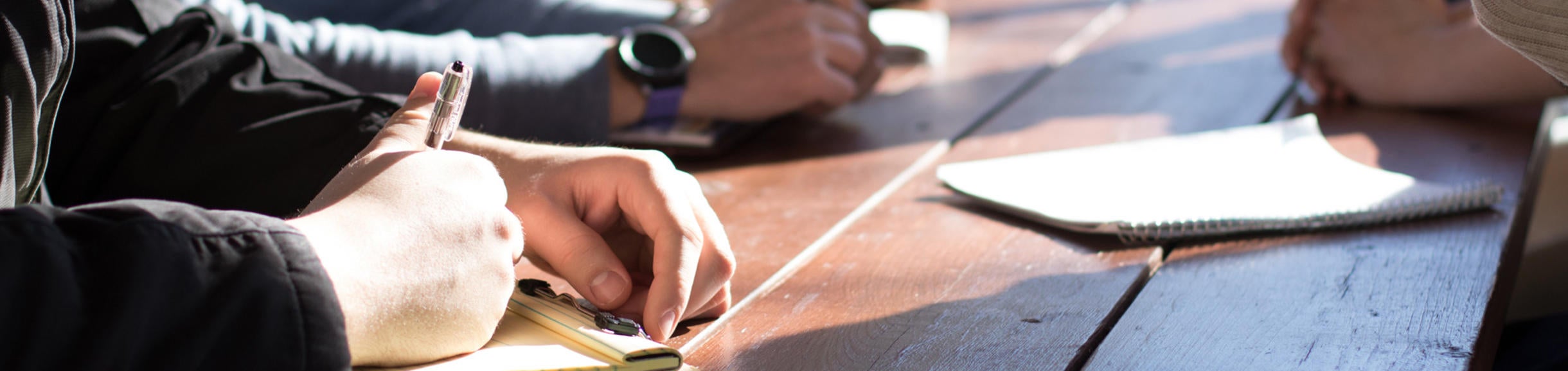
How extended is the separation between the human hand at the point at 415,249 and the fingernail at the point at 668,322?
80mm

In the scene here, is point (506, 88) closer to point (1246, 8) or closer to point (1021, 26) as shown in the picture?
point (1021, 26)

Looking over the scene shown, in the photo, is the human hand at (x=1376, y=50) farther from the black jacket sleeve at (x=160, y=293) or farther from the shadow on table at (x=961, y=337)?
the black jacket sleeve at (x=160, y=293)

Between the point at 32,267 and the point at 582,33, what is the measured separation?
1.05 meters

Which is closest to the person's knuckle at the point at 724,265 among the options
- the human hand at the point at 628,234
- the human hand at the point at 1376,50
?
the human hand at the point at 628,234

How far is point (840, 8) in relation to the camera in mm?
1302

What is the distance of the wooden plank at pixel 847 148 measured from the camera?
0.83 metres

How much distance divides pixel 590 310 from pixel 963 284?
23 cm

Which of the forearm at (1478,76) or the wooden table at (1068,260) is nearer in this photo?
the wooden table at (1068,260)

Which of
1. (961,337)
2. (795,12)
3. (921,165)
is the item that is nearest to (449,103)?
(961,337)

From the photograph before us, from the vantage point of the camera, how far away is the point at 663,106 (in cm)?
115

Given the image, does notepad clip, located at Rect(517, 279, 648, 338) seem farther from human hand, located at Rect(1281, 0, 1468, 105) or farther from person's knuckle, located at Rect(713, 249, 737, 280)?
human hand, located at Rect(1281, 0, 1468, 105)

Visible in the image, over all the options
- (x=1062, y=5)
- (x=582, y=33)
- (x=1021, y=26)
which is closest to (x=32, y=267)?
(x=582, y=33)

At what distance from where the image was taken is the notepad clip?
585 millimetres

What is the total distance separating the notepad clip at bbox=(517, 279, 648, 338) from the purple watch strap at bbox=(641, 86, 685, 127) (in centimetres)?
49
